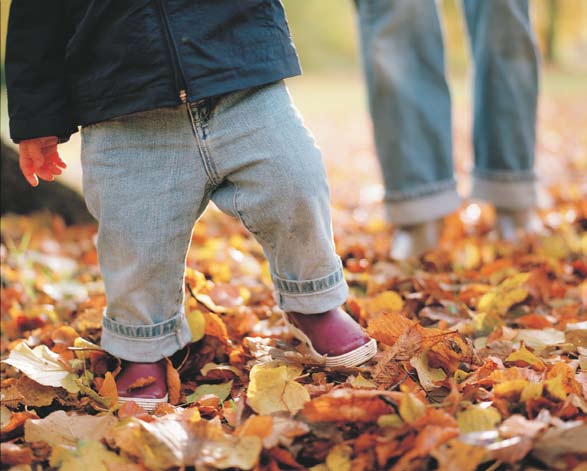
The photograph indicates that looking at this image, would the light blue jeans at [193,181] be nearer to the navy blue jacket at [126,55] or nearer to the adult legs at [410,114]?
the navy blue jacket at [126,55]

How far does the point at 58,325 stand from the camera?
193cm

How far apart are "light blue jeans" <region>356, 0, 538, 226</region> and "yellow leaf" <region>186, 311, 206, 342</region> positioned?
1.11 m

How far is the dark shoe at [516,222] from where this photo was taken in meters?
2.85

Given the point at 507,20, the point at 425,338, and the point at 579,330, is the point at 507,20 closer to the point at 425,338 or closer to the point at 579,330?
the point at 579,330

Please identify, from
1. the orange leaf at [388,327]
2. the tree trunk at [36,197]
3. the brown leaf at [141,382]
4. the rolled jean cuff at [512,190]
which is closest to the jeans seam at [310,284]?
the orange leaf at [388,327]

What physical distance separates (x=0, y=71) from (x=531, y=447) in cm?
440

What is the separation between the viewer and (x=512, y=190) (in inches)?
111

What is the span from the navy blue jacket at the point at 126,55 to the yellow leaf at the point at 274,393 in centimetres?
58

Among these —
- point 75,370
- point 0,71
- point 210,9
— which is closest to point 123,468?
point 75,370

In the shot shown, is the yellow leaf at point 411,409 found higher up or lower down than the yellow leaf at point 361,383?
higher up

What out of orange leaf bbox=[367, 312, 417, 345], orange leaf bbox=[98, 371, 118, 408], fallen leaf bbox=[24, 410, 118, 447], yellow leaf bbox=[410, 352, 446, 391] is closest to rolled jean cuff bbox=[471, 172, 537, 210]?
orange leaf bbox=[367, 312, 417, 345]

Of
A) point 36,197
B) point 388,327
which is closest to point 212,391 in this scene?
point 388,327

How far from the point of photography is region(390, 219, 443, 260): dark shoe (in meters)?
2.65

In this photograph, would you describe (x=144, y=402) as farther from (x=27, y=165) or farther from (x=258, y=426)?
(x=27, y=165)
